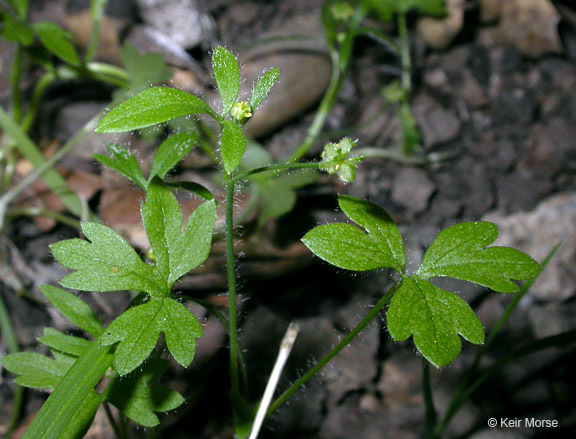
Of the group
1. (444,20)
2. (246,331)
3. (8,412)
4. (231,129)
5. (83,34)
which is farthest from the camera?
(444,20)

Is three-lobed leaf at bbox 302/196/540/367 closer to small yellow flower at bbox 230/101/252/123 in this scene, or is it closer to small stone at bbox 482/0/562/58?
small yellow flower at bbox 230/101/252/123

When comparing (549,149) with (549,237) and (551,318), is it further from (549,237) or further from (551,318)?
(551,318)

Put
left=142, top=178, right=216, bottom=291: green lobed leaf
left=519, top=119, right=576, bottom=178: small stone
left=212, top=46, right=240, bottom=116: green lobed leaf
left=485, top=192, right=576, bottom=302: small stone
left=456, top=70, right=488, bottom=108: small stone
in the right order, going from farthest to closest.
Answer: left=456, top=70, right=488, bottom=108: small stone < left=519, top=119, right=576, bottom=178: small stone < left=485, top=192, right=576, bottom=302: small stone < left=142, top=178, right=216, bottom=291: green lobed leaf < left=212, top=46, right=240, bottom=116: green lobed leaf

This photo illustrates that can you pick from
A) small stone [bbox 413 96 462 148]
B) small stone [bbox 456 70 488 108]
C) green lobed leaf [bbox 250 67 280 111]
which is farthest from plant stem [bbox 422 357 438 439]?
small stone [bbox 456 70 488 108]

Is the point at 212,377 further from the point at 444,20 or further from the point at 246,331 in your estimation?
the point at 444,20

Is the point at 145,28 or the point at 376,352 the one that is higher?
the point at 145,28

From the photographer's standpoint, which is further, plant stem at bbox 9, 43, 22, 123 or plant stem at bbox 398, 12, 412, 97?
plant stem at bbox 398, 12, 412, 97

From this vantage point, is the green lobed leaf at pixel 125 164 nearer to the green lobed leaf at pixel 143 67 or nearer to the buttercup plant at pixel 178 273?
the buttercup plant at pixel 178 273

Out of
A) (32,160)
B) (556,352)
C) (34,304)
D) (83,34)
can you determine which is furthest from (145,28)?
(556,352)
